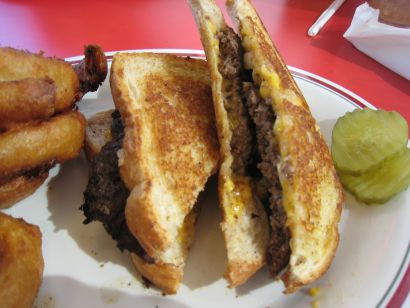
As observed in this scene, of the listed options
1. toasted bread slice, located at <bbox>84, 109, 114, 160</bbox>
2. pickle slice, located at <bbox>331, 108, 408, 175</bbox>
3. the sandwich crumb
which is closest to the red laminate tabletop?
pickle slice, located at <bbox>331, 108, 408, 175</bbox>

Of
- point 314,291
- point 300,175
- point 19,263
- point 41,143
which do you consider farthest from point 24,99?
A: point 314,291

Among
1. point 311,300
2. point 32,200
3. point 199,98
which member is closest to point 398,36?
point 199,98

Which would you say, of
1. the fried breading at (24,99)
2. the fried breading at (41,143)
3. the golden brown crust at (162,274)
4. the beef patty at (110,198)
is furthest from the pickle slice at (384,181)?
the fried breading at (24,99)

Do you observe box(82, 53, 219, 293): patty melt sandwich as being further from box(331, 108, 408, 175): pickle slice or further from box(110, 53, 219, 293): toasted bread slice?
box(331, 108, 408, 175): pickle slice

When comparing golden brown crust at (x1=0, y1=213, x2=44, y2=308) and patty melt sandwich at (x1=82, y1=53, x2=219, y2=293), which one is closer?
golden brown crust at (x1=0, y1=213, x2=44, y2=308)

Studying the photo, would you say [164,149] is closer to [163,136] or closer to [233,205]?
[163,136]

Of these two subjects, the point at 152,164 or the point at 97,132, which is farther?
the point at 97,132
